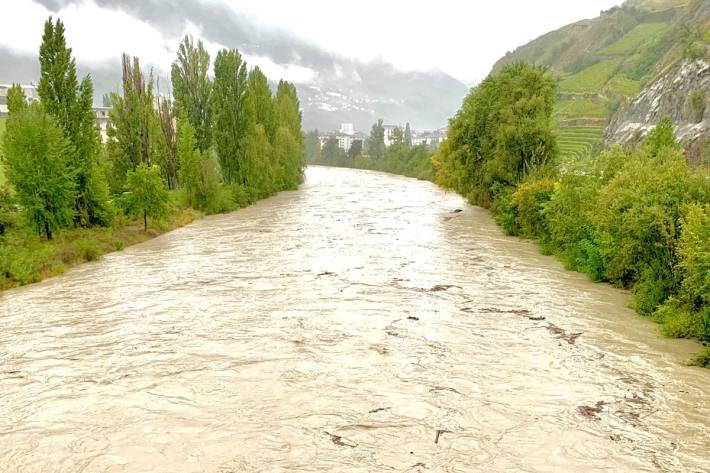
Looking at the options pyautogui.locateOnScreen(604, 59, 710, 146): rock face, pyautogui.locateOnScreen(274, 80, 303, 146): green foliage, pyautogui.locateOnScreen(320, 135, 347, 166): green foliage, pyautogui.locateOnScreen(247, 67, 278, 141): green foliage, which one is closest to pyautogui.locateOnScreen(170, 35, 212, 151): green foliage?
pyautogui.locateOnScreen(247, 67, 278, 141): green foliage

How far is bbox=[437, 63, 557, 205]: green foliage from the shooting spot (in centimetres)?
3553

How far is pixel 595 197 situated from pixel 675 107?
4343 centimetres

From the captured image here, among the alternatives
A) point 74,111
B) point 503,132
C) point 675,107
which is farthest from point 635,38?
point 74,111

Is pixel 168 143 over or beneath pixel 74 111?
beneath

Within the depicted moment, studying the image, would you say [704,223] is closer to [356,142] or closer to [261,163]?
[261,163]

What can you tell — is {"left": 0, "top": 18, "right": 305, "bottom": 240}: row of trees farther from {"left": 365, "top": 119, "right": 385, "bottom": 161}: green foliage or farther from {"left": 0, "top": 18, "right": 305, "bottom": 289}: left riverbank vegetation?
{"left": 365, "top": 119, "right": 385, "bottom": 161}: green foliage

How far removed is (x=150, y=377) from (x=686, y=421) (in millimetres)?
10092

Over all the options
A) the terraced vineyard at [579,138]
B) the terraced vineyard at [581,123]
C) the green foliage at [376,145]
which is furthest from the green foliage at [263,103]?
the green foliage at [376,145]

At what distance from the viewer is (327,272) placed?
21.6 m

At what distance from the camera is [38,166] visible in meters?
24.5

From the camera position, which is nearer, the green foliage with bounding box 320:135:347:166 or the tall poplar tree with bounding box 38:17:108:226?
the tall poplar tree with bounding box 38:17:108:226

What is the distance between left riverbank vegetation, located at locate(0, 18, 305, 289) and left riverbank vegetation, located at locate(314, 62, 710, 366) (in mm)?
19168

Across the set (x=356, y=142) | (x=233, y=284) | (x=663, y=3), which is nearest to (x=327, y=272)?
(x=233, y=284)

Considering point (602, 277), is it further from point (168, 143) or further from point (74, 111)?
point (168, 143)
